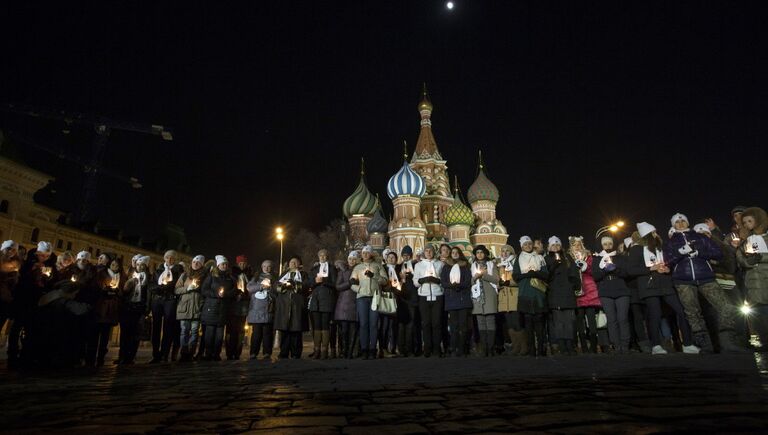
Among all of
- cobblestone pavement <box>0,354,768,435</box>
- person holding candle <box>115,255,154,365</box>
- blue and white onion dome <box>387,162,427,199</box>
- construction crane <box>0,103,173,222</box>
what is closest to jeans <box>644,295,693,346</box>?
cobblestone pavement <box>0,354,768,435</box>

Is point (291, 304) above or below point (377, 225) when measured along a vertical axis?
below

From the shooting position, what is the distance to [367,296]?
8305mm

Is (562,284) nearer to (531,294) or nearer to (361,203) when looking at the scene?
(531,294)

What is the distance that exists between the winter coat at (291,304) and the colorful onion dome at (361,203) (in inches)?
1923

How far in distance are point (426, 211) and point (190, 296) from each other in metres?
50.1

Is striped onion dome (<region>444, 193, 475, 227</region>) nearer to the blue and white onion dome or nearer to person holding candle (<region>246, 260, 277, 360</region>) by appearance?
the blue and white onion dome

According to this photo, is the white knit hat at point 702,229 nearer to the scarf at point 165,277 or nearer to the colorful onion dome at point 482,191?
the scarf at point 165,277

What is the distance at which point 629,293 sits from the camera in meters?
7.86

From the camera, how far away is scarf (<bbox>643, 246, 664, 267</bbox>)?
7616 millimetres

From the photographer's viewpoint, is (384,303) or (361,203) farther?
(361,203)

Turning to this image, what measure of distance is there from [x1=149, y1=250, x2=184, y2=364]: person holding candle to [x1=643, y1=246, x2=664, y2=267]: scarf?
8427 mm

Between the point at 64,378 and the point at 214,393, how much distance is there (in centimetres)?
268

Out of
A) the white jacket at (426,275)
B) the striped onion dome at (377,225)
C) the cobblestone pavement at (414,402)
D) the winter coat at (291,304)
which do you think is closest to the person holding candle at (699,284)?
the cobblestone pavement at (414,402)

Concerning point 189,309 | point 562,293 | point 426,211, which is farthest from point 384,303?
point 426,211
